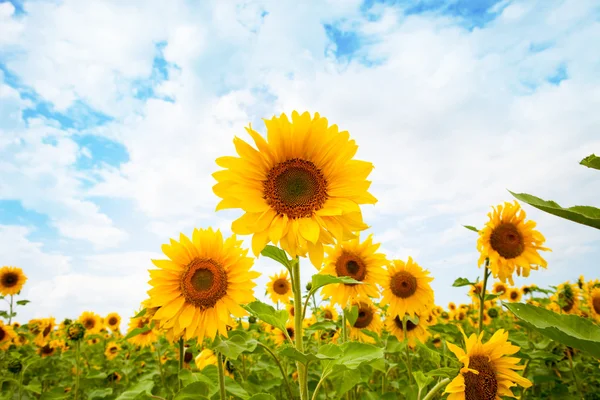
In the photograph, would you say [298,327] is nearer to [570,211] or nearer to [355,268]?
[570,211]

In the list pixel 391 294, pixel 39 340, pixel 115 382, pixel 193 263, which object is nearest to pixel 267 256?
pixel 193 263

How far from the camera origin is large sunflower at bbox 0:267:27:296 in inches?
384

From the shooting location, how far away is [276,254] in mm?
2451

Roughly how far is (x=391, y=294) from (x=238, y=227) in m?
3.60

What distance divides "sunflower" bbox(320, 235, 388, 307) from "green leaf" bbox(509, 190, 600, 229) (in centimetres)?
379

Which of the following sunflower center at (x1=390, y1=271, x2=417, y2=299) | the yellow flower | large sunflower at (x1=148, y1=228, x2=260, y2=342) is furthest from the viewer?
the yellow flower

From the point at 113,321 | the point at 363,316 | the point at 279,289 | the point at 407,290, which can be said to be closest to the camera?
the point at 407,290

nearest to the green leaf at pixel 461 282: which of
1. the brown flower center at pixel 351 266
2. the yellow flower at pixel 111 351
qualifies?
the brown flower center at pixel 351 266

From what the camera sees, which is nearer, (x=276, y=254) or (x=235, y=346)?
(x=276, y=254)

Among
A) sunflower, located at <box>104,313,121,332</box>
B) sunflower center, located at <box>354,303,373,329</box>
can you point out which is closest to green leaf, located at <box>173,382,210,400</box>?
sunflower center, located at <box>354,303,373,329</box>

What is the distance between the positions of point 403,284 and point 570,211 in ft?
15.2

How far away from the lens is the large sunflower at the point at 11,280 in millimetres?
9766

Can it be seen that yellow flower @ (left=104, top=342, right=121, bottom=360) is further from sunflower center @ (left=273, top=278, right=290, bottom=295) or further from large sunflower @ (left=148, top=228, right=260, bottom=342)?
large sunflower @ (left=148, top=228, right=260, bottom=342)

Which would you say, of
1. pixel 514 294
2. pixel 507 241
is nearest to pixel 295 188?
pixel 507 241
